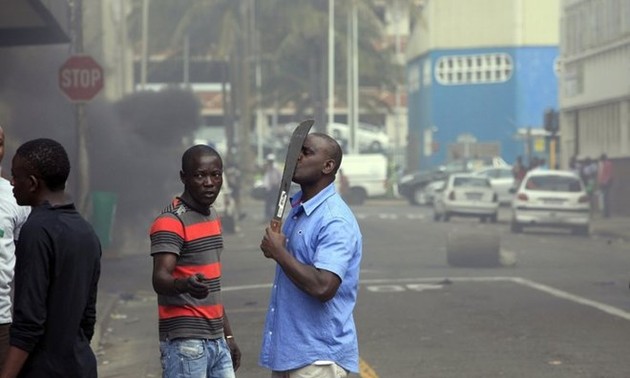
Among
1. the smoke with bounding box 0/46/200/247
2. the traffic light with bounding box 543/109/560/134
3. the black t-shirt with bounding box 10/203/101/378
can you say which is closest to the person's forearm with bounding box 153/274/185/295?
the black t-shirt with bounding box 10/203/101/378

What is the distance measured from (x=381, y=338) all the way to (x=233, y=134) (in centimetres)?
4330

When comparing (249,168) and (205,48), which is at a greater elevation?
(205,48)

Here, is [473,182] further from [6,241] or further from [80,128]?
[6,241]

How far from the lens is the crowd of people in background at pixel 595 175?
40.0 m

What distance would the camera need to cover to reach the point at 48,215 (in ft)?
17.1

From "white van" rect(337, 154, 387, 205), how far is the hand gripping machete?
4623cm

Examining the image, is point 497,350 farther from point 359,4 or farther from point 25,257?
point 359,4

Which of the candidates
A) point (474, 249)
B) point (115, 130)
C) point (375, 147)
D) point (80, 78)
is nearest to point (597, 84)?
point (115, 130)

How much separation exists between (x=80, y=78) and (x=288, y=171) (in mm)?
15104

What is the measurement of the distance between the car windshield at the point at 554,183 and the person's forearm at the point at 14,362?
28.4 meters

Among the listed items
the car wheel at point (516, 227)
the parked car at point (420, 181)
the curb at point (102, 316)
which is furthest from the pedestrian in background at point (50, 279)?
the parked car at point (420, 181)

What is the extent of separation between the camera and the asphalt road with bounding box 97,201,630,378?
11.6m

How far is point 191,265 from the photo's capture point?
6.03 metres

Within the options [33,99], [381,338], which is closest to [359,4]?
[33,99]
